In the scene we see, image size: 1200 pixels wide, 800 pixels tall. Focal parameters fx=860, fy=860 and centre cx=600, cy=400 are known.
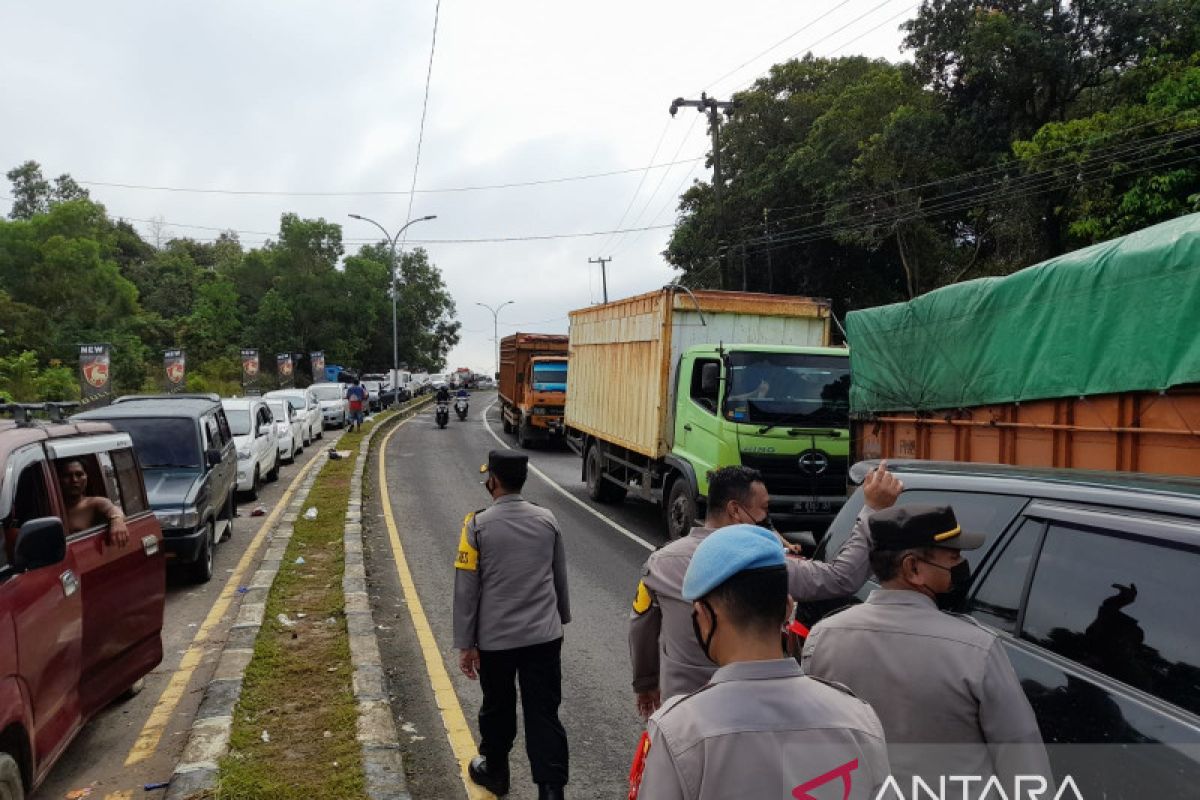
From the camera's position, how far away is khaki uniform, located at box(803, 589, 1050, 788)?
7.01 feet

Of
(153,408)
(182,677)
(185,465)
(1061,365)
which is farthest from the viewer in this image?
(153,408)

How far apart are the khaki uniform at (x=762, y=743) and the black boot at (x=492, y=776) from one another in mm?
3010

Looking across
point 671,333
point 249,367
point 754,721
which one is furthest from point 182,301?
point 754,721

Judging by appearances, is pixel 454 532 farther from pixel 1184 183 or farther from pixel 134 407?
pixel 1184 183

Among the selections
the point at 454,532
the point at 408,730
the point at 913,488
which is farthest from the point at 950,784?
the point at 454,532

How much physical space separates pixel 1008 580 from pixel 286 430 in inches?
758

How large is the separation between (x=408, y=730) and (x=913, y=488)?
3.46 m

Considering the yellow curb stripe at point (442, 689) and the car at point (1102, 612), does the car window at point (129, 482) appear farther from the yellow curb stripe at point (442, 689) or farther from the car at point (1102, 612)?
the car at point (1102, 612)

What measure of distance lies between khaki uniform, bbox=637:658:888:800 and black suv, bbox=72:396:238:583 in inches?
310

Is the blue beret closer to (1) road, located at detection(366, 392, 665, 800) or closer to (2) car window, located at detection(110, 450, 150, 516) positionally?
(1) road, located at detection(366, 392, 665, 800)

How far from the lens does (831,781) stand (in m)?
1.58

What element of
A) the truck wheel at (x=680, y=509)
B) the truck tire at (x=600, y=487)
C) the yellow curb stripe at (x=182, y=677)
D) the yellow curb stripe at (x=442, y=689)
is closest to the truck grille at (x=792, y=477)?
the truck wheel at (x=680, y=509)

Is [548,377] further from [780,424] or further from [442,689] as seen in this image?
[442,689]

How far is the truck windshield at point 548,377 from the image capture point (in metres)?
24.1
